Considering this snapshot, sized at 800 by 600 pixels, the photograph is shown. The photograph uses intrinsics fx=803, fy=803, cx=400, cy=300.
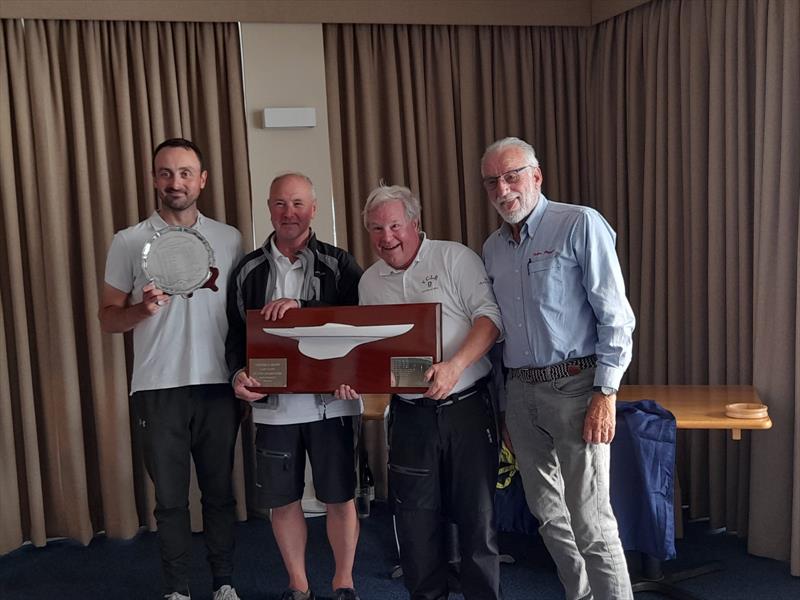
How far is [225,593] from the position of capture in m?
3.00

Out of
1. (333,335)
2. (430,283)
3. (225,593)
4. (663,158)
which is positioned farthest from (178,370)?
(663,158)

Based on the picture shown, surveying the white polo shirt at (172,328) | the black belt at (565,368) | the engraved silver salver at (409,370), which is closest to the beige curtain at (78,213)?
the white polo shirt at (172,328)

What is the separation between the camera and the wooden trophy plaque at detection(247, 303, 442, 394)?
2.45 m

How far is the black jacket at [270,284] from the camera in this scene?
9.20 ft

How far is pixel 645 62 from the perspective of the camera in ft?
12.7

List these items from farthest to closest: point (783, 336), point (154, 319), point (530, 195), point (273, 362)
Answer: point (783, 336)
point (154, 319)
point (273, 362)
point (530, 195)

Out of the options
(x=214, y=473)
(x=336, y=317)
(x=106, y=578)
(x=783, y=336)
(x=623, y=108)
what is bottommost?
(x=106, y=578)

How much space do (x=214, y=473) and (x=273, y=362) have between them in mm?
583

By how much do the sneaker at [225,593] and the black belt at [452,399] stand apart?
1.08 metres

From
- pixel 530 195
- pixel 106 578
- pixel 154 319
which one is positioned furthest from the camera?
pixel 106 578

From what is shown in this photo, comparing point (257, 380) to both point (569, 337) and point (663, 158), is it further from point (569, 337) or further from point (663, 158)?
point (663, 158)

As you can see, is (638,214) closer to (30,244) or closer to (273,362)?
(273,362)

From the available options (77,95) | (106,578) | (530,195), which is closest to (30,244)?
(77,95)

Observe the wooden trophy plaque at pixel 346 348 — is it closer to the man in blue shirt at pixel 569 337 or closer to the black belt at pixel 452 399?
the black belt at pixel 452 399
